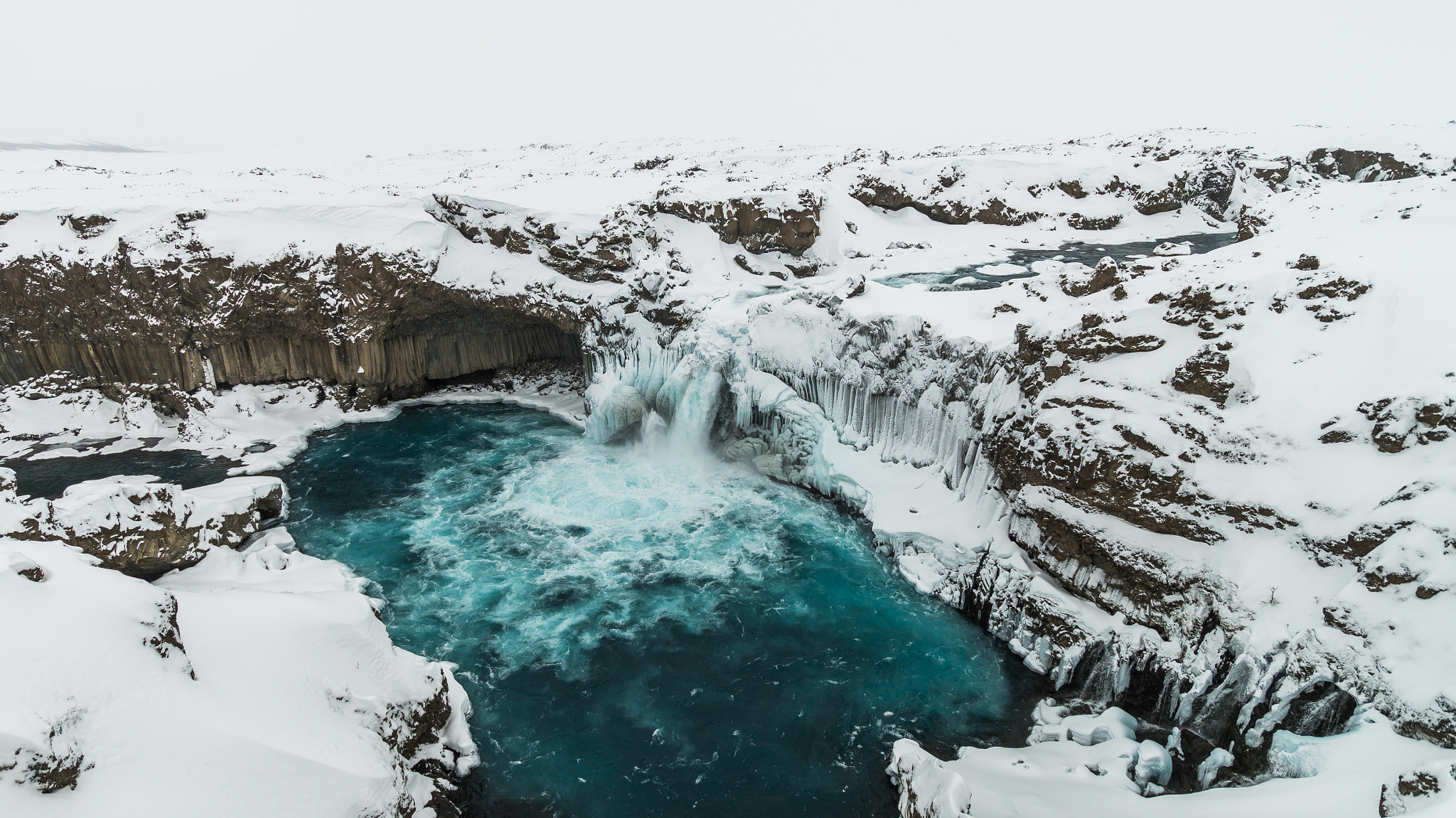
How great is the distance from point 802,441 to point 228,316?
2265cm

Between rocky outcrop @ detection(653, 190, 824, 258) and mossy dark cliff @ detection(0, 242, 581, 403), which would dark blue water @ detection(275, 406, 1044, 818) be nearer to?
mossy dark cliff @ detection(0, 242, 581, 403)

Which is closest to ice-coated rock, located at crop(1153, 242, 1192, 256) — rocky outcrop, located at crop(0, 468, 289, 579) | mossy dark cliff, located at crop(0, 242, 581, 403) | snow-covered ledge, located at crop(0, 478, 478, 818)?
mossy dark cliff, located at crop(0, 242, 581, 403)

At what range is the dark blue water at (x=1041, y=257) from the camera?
3016 cm

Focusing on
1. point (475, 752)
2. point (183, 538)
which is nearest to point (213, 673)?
point (475, 752)

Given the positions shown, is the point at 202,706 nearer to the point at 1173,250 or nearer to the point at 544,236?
the point at 544,236

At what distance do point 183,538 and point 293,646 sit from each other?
19.8 feet

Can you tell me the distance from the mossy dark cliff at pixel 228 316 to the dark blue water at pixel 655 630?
18.1 feet

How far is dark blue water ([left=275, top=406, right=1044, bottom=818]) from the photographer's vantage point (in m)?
12.7

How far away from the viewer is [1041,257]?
3584 centimetres

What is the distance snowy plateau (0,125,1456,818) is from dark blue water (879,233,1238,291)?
18.8 inches

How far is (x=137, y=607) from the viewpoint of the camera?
32.9ft

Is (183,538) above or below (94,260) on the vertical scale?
below

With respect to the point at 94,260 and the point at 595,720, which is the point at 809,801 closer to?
the point at 595,720

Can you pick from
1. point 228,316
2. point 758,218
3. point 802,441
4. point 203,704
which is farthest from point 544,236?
point 203,704
